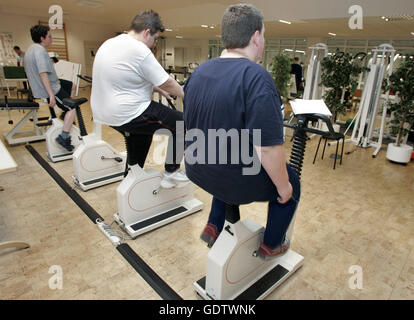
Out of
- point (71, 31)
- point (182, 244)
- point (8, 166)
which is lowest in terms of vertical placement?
point (182, 244)

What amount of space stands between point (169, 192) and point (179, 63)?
638 inches

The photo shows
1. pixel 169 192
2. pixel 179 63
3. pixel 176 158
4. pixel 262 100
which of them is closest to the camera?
pixel 262 100

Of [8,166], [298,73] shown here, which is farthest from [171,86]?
[298,73]

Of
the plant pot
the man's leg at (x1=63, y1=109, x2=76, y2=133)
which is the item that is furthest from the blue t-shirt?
the plant pot

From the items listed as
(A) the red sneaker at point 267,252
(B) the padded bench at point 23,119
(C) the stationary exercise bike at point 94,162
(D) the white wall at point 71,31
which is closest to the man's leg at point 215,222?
(A) the red sneaker at point 267,252

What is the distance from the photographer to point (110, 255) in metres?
2.04

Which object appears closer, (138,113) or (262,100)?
(262,100)

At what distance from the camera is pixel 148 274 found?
1862 mm

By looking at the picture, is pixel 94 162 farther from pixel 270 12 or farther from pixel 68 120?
pixel 270 12

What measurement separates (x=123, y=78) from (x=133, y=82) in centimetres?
7

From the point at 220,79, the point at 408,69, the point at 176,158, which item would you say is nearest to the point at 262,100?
the point at 220,79

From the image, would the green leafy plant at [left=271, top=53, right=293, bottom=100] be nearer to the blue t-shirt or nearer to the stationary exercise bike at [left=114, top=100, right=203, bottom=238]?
the stationary exercise bike at [left=114, top=100, right=203, bottom=238]

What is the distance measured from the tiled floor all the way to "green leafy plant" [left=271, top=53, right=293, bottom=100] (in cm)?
354

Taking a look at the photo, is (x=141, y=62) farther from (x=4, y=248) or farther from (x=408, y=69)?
(x=408, y=69)
